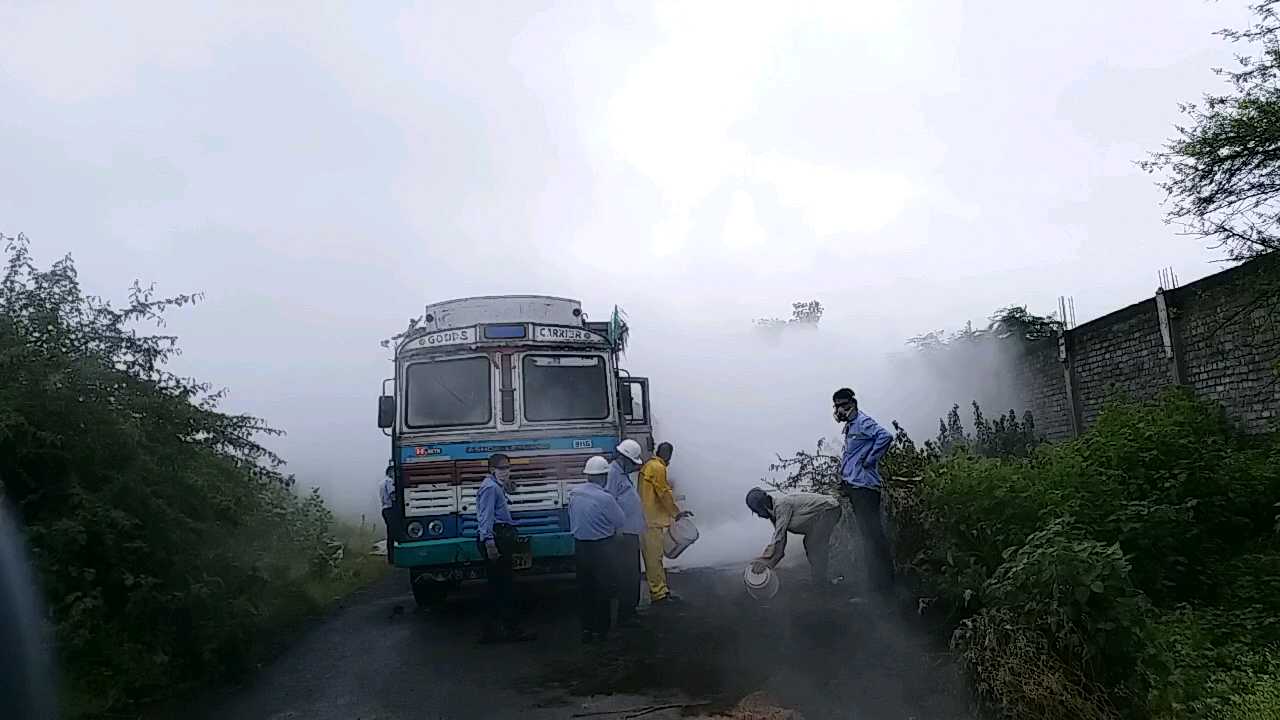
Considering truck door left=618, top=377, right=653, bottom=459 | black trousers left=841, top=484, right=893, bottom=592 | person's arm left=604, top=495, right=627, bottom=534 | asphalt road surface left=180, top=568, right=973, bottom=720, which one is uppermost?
truck door left=618, top=377, right=653, bottom=459

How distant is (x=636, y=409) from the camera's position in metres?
12.9

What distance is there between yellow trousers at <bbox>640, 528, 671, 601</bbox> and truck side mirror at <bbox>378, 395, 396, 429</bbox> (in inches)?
119

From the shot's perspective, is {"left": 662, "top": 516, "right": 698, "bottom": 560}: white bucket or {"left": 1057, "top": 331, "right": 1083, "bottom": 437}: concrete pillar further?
{"left": 1057, "top": 331, "right": 1083, "bottom": 437}: concrete pillar

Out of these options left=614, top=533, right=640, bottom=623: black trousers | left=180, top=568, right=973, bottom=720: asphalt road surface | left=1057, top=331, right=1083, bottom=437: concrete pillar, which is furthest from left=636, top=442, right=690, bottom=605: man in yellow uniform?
left=1057, top=331, right=1083, bottom=437: concrete pillar

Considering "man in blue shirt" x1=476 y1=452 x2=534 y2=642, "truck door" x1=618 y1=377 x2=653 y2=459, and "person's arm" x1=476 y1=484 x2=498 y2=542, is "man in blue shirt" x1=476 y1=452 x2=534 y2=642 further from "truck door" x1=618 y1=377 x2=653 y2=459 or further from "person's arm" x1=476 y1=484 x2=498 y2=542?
"truck door" x1=618 y1=377 x2=653 y2=459

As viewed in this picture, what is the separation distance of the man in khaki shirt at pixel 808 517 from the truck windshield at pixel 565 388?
7.56 feet

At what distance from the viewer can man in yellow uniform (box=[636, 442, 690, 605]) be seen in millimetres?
10664

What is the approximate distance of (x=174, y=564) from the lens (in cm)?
788

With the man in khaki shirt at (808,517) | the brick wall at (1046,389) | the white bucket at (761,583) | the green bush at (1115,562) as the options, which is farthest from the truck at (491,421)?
the brick wall at (1046,389)

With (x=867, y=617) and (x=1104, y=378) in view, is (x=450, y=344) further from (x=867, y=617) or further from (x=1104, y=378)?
(x=1104, y=378)

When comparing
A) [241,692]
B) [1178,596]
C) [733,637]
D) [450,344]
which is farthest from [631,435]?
[1178,596]

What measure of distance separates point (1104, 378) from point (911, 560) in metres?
6.40

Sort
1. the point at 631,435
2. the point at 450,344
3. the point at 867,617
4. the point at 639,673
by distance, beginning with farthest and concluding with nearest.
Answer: the point at 631,435
the point at 450,344
the point at 867,617
the point at 639,673

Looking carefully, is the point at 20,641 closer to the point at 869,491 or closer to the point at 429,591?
the point at 429,591
